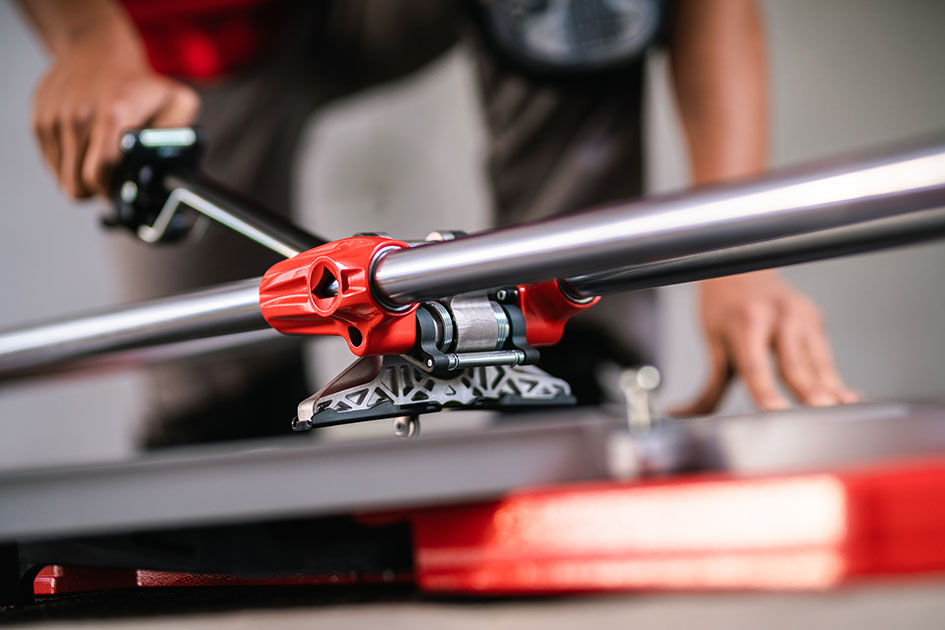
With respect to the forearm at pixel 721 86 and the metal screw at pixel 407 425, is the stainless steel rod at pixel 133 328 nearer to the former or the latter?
the metal screw at pixel 407 425

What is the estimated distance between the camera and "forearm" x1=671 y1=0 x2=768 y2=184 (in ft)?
4.87

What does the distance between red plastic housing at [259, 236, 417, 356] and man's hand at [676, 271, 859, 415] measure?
35.5 inches

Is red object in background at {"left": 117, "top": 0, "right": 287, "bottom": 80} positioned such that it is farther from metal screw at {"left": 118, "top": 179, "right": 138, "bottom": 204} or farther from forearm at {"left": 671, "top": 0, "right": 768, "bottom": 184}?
metal screw at {"left": 118, "top": 179, "right": 138, "bottom": 204}

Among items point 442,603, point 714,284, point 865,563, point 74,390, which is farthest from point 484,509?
point 74,390

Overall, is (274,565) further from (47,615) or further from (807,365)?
(807,365)

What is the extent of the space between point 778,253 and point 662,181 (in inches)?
51.9

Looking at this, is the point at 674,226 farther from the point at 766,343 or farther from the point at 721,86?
the point at 721,86

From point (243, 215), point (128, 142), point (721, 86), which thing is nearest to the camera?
point (243, 215)

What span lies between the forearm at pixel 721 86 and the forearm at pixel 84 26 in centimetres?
95

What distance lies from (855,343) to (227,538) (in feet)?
4.52

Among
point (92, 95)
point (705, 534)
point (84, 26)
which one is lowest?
point (705, 534)

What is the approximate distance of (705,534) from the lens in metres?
0.30

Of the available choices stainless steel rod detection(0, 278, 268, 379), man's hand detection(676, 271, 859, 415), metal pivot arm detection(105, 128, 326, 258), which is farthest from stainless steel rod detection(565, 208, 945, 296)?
man's hand detection(676, 271, 859, 415)

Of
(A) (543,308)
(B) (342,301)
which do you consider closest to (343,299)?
(B) (342,301)
